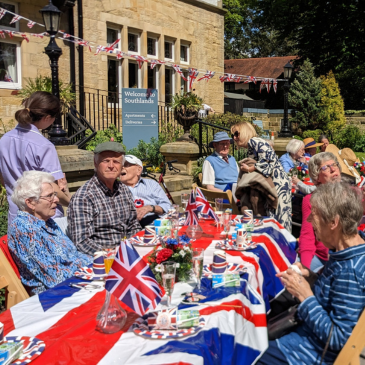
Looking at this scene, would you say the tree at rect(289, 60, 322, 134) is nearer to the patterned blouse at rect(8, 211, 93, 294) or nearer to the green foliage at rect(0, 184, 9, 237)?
the green foliage at rect(0, 184, 9, 237)

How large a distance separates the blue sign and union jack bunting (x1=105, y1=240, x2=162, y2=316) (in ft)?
27.2

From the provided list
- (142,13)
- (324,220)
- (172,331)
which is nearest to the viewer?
(172,331)

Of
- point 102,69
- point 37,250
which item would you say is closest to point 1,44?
point 102,69

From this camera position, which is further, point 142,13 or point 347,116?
point 347,116

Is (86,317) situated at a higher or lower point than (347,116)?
lower

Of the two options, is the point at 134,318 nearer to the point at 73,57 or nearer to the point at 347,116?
the point at 73,57

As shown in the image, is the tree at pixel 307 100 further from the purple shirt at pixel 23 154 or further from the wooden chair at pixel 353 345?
the wooden chair at pixel 353 345

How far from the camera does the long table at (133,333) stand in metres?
1.72

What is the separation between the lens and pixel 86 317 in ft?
6.84

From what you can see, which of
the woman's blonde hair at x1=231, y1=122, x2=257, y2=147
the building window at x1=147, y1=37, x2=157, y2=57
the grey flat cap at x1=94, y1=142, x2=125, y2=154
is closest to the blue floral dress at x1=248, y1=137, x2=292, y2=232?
the woman's blonde hair at x1=231, y1=122, x2=257, y2=147

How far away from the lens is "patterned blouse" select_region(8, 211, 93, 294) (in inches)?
107

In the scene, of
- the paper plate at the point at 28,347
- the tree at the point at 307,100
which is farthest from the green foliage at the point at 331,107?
the paper plate at the point at 28,347

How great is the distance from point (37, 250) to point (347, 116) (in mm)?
25913

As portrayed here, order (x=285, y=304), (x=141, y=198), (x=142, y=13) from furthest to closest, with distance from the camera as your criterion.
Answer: (x=142, y=13)
(x=141, y=198)
(x=285, y=304)
